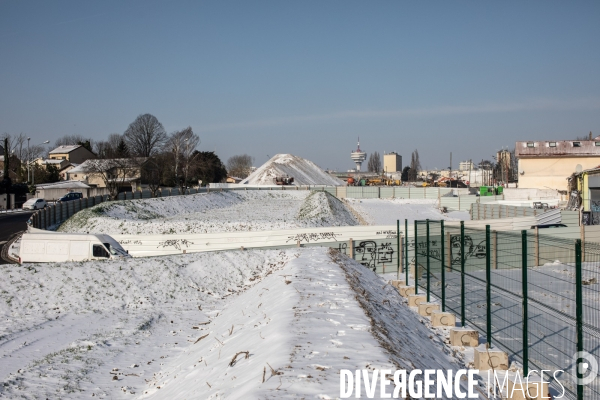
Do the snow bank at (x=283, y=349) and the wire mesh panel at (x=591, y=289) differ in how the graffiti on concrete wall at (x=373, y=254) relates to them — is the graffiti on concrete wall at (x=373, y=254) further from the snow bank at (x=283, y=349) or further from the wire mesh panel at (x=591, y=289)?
the wire mesh panel at (x=591, y=289)

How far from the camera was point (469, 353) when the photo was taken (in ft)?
34.0

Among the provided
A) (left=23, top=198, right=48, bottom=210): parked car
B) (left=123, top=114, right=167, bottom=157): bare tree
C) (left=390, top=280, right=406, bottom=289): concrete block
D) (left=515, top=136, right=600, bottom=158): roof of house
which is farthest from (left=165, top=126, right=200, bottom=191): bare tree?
(left=390, top=280, right=406, bottom=289): concrete block

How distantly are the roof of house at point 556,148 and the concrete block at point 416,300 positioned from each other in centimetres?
4679

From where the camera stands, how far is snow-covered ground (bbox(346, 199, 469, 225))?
51.7m

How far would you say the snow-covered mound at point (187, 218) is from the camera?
32.1m

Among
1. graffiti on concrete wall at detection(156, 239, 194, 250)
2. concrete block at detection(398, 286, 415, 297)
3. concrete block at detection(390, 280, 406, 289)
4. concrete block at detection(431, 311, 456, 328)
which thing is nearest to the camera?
concrete block at detection(431, 311, 456, 328)

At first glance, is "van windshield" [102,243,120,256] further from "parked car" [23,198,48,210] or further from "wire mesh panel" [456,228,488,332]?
"parked car" [23,198,48,210]

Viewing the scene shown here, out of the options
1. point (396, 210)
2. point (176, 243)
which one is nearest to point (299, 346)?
point (176, 243)

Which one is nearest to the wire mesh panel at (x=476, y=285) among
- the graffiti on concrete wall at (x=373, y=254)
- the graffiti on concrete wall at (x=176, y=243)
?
the graffiti on concrete wall at (x=373, y=254)

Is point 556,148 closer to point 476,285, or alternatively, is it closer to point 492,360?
point 476,285

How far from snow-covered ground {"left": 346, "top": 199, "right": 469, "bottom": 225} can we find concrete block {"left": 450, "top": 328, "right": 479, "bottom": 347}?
3682 centimetres

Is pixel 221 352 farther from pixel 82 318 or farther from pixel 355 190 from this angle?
pixel 355 190

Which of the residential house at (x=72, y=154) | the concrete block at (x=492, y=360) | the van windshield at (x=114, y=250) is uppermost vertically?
the residential house at (x=72, y=154)

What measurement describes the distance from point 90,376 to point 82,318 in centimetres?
504
